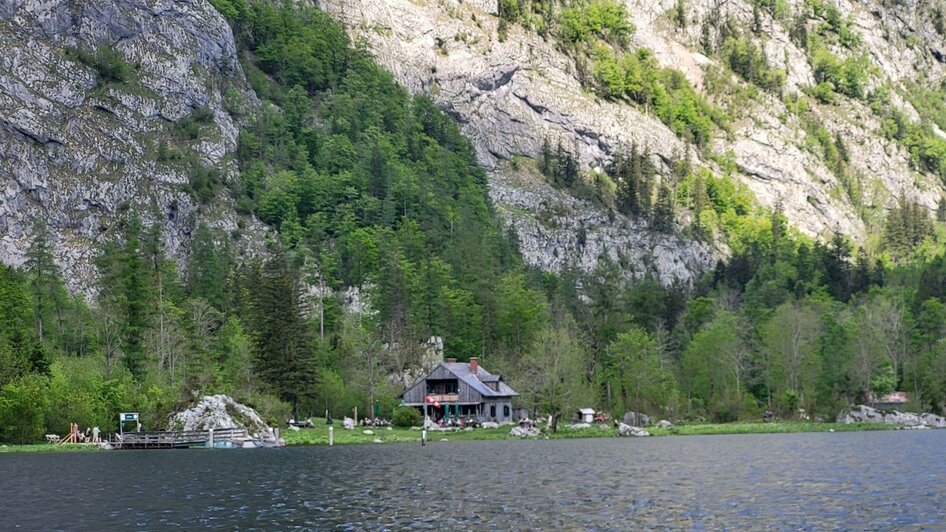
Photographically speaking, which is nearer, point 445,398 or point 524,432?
point 524,432

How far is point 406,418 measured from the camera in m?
104

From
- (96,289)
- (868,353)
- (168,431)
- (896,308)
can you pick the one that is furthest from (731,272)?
(168,431)

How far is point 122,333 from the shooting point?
102 m

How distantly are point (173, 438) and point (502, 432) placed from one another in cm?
3105

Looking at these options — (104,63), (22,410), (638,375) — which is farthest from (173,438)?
(104,63)

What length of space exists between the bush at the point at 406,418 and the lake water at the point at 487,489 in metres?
32.5

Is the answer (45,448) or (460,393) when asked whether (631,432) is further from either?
(45,448)

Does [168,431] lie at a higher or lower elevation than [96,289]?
lower

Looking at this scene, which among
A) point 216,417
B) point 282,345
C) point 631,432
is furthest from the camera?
point 282,345

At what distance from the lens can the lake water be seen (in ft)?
112

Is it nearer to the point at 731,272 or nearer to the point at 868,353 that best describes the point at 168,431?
A: the point at 868,353

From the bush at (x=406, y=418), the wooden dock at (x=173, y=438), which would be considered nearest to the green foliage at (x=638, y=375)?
the bush at (x=406, y=418)

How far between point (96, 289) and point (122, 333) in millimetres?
47950

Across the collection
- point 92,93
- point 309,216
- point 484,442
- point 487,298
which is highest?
point 92,93
